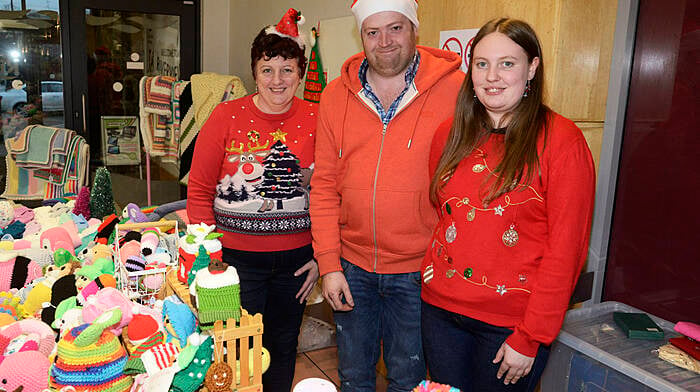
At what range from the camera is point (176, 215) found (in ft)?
8.05

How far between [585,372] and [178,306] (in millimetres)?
1244

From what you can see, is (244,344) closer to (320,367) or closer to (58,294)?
(58,294)

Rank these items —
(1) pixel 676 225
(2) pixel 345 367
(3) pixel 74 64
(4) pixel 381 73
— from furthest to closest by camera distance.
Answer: (3) pixel 74 64 < (1) pixel 676 225 < (2) pixel 345 367 < (4) pixel 381 73

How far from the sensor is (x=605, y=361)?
1.60 m

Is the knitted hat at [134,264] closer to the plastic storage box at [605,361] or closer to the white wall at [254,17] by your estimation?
the plastic storage box at [605,361]

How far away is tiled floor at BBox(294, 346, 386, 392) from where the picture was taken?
2.51m

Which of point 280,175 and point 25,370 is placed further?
point 280,175

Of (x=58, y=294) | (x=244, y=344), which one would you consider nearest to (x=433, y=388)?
(x=244, y=344)

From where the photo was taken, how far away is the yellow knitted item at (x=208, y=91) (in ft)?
11.0

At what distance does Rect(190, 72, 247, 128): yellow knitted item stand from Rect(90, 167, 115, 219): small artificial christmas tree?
3.50ft

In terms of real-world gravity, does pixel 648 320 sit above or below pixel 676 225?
below

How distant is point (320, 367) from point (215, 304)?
1711 mm

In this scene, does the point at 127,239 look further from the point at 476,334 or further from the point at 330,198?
the point at 476,334

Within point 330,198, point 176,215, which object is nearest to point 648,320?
point 330,198
